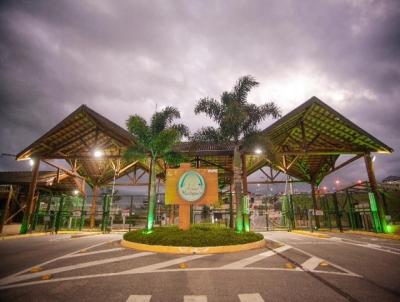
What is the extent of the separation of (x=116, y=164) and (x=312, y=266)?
19874 millimetres

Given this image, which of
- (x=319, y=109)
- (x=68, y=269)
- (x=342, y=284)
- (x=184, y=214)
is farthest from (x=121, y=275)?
(x=319, y=109)

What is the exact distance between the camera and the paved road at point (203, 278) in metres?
3.55

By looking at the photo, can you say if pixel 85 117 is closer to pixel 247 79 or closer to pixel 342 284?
pixel 247 79

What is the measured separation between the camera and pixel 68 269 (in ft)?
17.2

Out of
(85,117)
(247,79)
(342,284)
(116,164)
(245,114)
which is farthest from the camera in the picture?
(116,164)

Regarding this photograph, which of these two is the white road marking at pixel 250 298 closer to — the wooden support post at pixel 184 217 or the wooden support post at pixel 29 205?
the wooden support post at pixel 184 217

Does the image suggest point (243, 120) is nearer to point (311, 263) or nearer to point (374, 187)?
point (311, 263)

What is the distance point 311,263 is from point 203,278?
10.1 feet

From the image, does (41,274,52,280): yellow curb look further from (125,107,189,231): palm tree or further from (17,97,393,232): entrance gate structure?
(17,97,393,232): entrance gate structure

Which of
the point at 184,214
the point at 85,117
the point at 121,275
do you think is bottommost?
the point at 121,275

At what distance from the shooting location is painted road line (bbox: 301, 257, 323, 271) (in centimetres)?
525

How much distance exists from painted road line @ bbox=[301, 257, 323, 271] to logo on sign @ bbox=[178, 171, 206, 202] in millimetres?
5913

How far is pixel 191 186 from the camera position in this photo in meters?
11.2

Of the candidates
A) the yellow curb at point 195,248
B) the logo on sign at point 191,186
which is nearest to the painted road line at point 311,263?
the yellow curb at point 195,248
